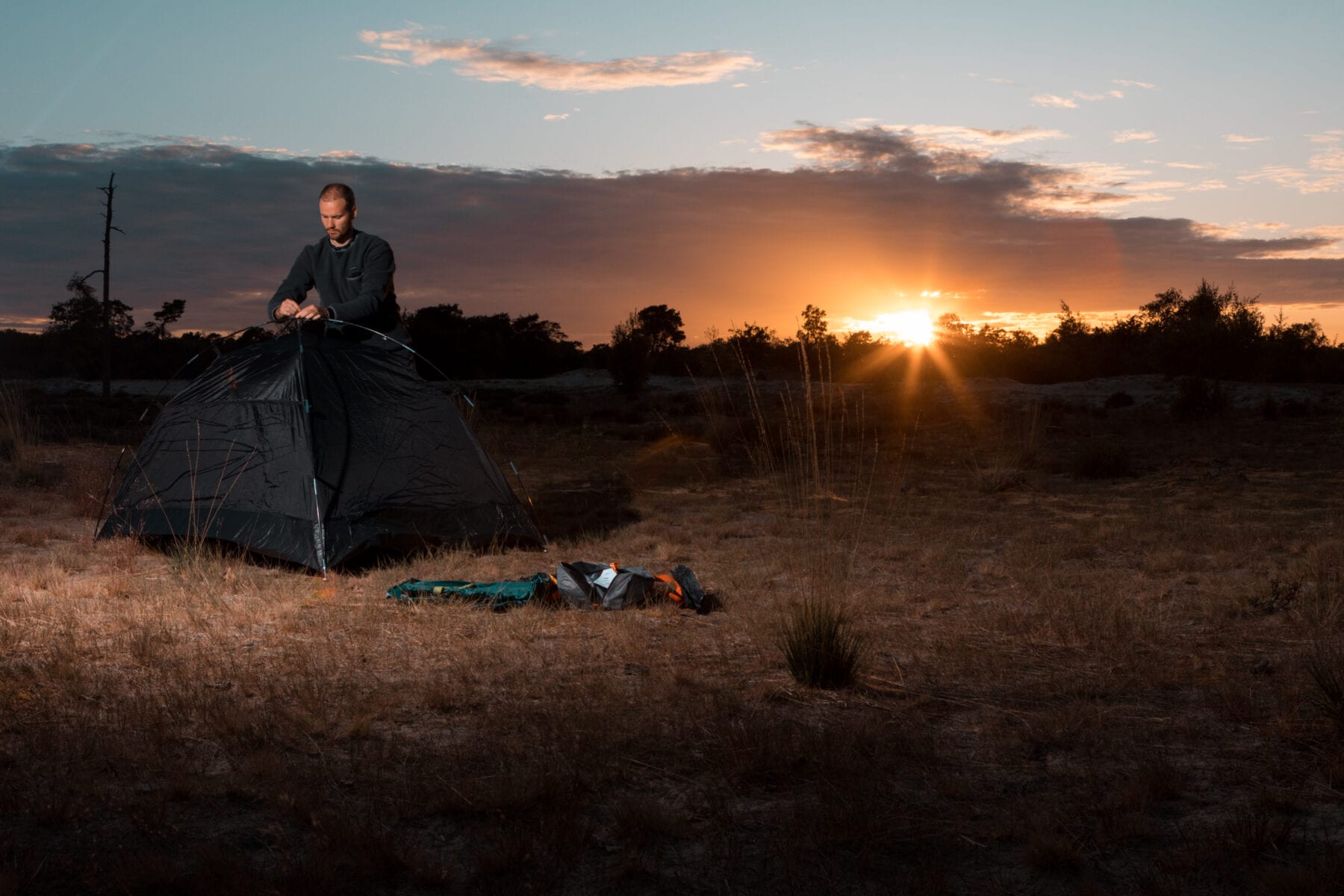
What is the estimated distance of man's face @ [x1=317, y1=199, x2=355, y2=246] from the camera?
278 inches

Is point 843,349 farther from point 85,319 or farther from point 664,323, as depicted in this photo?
point 85,319

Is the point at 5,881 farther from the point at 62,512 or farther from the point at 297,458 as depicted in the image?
the point at 62,512

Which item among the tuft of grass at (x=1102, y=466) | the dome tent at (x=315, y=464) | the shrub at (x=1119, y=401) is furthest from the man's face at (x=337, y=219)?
the shrub at (x=1119, y=401)

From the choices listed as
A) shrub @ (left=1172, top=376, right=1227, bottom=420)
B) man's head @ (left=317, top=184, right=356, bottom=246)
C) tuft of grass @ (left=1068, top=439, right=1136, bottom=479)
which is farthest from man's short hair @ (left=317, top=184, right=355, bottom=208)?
shrub @ (left=1172, top=376, right=1227, bottom=420)

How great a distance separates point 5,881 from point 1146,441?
18.0m

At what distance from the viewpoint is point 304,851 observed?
2855 mm

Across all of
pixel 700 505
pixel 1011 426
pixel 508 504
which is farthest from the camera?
pixel 1011 426

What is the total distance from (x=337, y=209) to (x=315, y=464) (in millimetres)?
1739

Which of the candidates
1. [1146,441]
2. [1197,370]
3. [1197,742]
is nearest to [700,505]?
[1197,742]

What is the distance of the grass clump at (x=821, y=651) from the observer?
177 inches

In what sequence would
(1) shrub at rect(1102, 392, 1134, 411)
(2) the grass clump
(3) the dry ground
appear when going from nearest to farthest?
(3) the dry ground, (2) the grass clump, (1) shrub at rect(1102, 392, 1134, 411)

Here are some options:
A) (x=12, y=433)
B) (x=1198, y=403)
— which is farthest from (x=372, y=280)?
(x=1198, y=403)

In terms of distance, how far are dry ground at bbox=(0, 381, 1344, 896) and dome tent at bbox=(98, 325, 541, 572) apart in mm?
249

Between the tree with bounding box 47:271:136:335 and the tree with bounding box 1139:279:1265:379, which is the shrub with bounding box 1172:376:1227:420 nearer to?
the tree with bounding box 1139:279:1265:379
